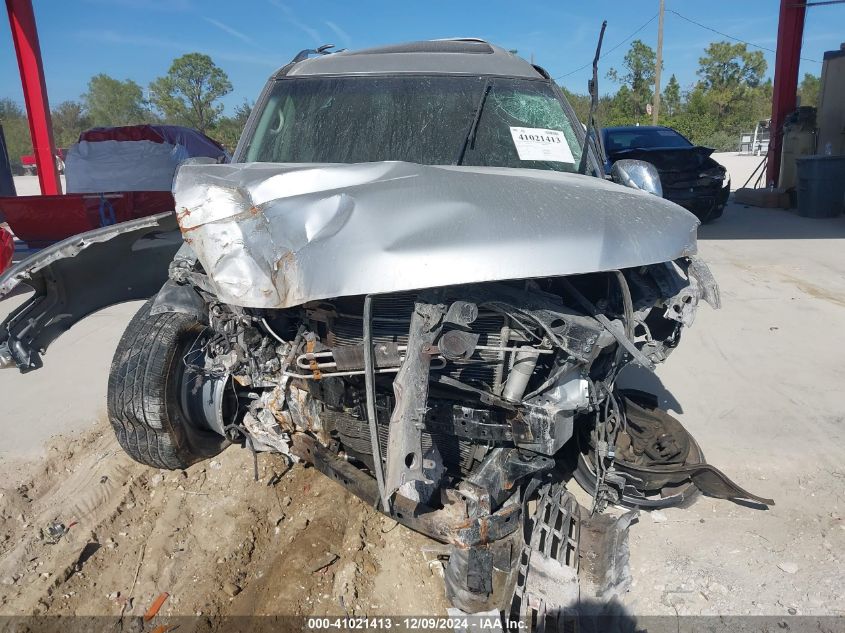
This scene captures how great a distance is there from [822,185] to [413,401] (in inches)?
466

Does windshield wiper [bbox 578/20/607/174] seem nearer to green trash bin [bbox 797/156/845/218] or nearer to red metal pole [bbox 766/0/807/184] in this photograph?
green trash bin [bbox 797/156/845/218]

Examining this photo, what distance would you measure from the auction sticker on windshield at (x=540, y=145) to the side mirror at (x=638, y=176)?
0.30 metres

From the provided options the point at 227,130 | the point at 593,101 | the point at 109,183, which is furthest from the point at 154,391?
the point at 227,130

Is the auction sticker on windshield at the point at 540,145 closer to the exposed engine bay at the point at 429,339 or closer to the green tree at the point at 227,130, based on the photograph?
the exposed engine bay at the point at 429,339

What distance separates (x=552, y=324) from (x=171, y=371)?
180cm

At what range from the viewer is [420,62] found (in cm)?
354

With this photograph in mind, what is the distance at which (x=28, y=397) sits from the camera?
13.9ft

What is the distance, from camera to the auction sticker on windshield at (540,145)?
318cm

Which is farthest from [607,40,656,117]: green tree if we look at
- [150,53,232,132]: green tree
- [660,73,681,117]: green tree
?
[150,53,232,132]: green tree

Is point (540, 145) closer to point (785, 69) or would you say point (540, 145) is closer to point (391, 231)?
point (391, 231)

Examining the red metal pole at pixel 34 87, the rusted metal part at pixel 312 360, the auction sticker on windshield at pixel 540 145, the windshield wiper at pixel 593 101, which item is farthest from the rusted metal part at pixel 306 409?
the red metal pole at pixel 34 87

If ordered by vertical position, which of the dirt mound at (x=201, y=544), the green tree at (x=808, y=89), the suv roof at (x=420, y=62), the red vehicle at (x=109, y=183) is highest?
the green tree at (x=808, y=89)

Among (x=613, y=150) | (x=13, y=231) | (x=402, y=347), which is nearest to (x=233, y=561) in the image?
(x=402, y=347)

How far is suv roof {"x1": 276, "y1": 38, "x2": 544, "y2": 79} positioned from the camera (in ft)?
11.4
